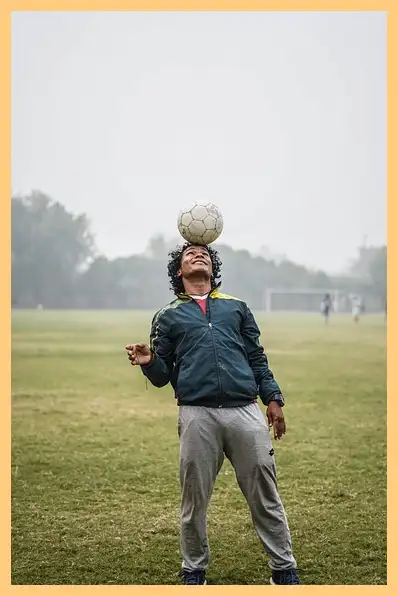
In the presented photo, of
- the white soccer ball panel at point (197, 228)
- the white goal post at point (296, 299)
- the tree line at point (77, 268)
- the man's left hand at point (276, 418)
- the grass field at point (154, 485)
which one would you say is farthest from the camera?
the white goal post at point (296, 299)

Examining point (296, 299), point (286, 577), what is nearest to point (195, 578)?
point (286, 577)

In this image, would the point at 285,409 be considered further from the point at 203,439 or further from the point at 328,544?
the point at 203,439

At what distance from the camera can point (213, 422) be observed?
10.3 ft

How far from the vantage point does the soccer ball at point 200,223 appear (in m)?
3.38

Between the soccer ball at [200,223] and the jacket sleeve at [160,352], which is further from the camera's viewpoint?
the soccer ball at [200,223]

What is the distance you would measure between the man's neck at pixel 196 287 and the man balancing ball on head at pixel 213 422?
0.30ft

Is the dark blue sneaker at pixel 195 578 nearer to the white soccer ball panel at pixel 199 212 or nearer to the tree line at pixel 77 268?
the white soccer ball panel at pixel 199 212

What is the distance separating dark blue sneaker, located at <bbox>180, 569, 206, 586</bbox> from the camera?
124 inches

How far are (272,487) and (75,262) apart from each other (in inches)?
824

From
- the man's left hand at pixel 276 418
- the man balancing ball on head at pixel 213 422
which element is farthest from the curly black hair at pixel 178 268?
the man's left hand at pixel 276 418

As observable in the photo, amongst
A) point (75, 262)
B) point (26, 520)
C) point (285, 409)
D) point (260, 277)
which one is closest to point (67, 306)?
point (75, 262)

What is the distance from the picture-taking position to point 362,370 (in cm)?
1091

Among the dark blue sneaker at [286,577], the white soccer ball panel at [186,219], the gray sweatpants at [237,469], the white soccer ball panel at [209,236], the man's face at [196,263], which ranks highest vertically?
the white soccer ball panel at [186,219]

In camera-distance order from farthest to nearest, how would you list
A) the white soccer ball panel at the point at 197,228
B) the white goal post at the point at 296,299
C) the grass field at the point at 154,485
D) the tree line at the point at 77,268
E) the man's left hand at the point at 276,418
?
the white goal post at the point at 296,299 < the tree line at the point at 77,268 < the grass field at the point at 154,485 < the white soccer ball panel at the point at 197,228 < the man's left hand at the point at 276,418
